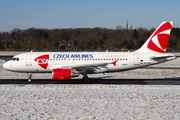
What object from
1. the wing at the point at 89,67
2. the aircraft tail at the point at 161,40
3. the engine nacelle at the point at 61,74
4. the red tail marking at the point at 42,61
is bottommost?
the engine nacelle at the point at 61,74

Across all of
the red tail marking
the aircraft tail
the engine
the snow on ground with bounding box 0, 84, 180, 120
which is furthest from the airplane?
the snow on ground with bounding box 0, 84, 180, 120

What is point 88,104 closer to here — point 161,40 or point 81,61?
point 81,61

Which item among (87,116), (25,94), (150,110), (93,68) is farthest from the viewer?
(93,68)

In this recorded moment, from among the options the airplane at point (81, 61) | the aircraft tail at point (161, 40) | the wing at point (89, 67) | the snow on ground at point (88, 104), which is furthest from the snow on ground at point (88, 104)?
the aircraft tail at point (161, 40)

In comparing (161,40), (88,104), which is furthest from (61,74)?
(161,40)

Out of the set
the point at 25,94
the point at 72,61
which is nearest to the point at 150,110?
the point at 25,94

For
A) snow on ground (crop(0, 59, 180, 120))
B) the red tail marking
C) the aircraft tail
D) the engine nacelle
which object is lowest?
snow on ground (crop(0, 59, 180, 120))

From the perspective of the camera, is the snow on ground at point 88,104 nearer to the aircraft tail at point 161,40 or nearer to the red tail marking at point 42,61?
the red tail marking at point 42,61

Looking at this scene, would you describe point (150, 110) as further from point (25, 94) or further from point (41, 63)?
point (41, 63)

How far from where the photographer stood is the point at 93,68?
22.1 metres

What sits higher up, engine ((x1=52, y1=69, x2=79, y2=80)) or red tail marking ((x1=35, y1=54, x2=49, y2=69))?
red tail marking ((x1=35, y1=54, x2=49, y2=69))

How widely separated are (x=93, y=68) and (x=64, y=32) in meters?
180

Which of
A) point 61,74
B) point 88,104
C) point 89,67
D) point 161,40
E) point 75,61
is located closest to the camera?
point 88,104

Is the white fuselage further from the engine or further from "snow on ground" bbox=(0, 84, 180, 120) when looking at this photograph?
"snow on ground" bbox=(0, 84, 180, 120)
